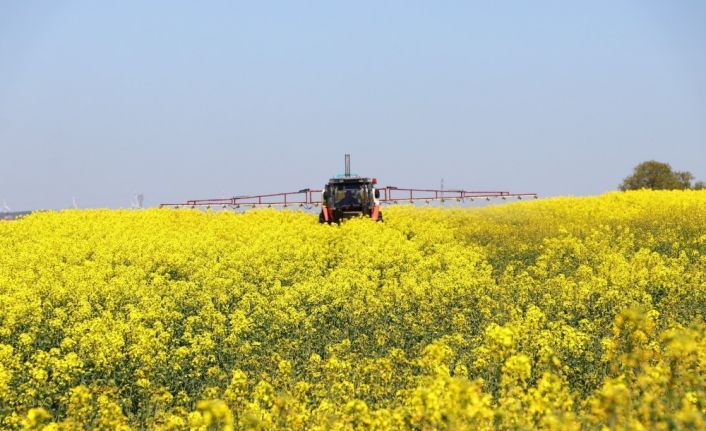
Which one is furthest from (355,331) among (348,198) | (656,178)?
(656,178)

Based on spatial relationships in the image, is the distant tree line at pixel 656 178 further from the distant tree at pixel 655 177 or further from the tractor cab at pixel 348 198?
the tractor cab at pixel 348 198

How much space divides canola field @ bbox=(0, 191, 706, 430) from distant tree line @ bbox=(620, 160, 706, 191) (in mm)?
45113

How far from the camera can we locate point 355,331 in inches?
658

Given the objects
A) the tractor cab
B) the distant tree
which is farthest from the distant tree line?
the tractor cab

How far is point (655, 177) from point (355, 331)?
215 ft

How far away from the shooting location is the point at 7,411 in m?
12.4

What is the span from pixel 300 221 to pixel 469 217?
23.4ft

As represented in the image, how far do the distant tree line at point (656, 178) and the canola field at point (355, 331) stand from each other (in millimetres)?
45113

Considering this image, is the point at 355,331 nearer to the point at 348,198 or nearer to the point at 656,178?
the point at 348,198

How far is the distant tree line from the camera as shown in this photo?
7694 cm

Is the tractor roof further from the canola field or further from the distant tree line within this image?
the distant tree line

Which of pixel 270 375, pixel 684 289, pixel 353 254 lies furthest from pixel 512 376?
pixel 353 254

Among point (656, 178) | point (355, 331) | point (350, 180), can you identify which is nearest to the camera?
point (355, 331)

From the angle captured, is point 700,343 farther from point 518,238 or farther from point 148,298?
point 518,238
